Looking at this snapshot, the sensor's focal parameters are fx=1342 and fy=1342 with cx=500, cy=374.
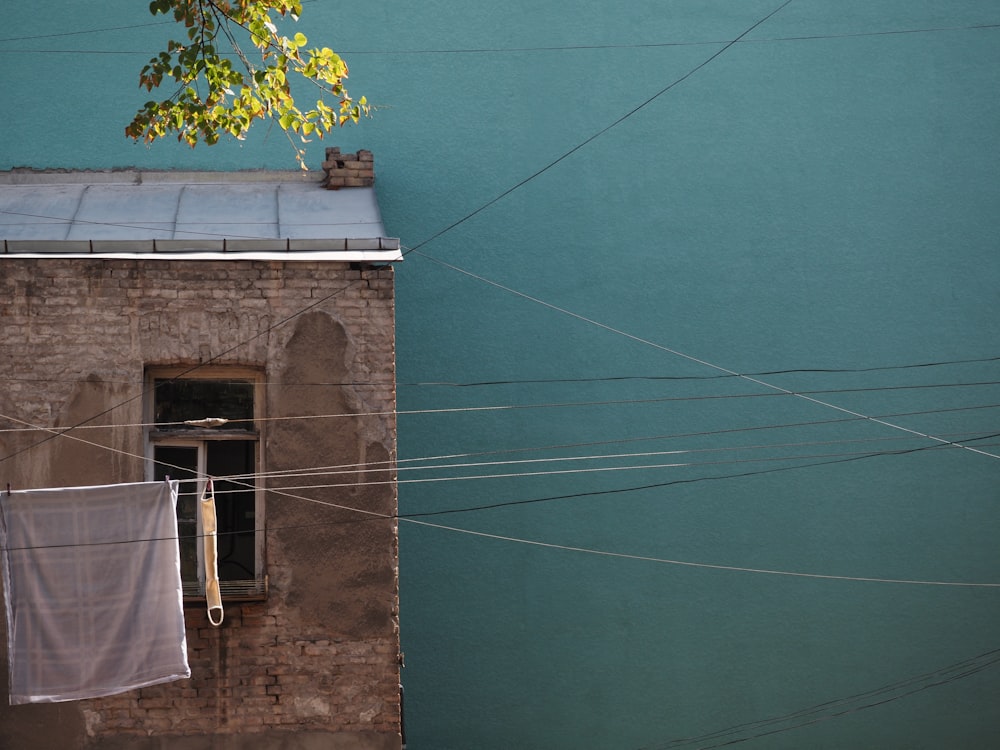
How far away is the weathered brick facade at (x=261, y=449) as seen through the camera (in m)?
10.0

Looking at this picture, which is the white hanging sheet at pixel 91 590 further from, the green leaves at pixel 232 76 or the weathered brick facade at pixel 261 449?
the green leaves at pixel 232 76

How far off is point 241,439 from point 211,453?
29 cm

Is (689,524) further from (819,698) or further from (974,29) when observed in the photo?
(974,29)

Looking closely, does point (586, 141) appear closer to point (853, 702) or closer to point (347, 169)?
point (347, 169)

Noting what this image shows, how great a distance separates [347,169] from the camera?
38.8ft

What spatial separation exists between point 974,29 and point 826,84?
1812 millimetres

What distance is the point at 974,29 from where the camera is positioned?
14359 mm

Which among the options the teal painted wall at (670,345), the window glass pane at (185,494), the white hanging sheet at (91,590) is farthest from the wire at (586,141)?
the white hanging sheet at (91,590)

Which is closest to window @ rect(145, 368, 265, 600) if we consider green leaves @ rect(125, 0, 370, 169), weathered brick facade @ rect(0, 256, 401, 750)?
weathered brick facade @ rect(0, 256, 401, 750)

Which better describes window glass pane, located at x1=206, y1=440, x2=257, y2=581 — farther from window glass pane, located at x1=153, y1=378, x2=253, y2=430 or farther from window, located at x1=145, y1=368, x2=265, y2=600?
window glass pane, located at x1=153, y1=378, x2=253, y2=430

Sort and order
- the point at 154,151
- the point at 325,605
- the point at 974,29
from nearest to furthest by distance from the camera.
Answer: the point at 325,605 → the point at 154,151 → the point at 974,29

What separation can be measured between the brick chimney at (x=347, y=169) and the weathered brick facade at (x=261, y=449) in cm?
167

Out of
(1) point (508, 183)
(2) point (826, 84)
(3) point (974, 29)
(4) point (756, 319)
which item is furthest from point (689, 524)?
(3) point (974, 29)

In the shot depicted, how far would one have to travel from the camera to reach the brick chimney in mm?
11805
